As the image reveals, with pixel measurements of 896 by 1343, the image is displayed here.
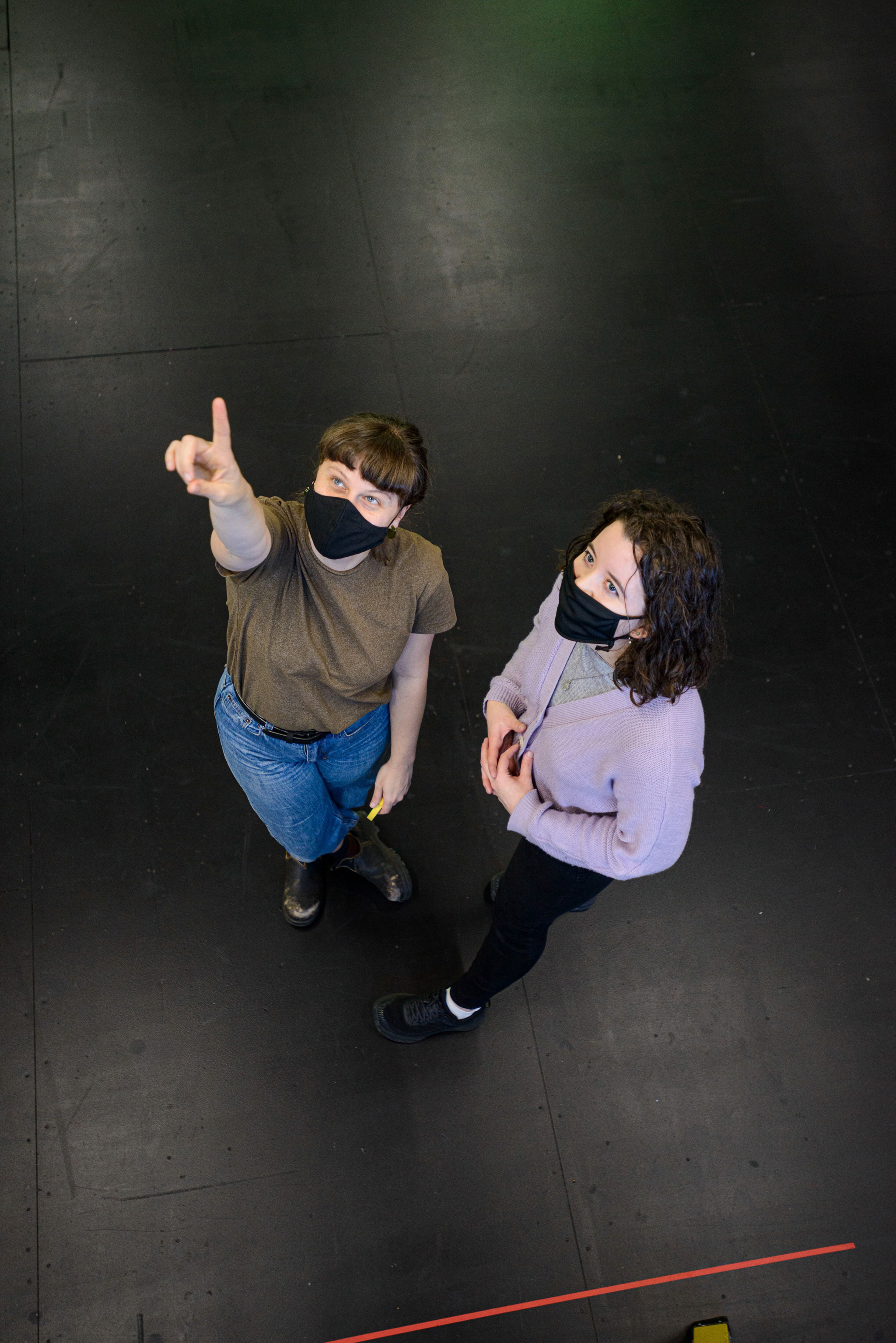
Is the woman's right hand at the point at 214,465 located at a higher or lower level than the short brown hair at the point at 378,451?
higher

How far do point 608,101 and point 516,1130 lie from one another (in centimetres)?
447

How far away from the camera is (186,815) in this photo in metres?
2.73

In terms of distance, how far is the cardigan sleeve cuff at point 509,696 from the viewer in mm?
2016

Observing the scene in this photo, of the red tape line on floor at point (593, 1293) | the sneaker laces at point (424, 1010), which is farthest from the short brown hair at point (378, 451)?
the red tape line on floor at point (593, 1293)

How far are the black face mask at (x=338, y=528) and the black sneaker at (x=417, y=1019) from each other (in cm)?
133

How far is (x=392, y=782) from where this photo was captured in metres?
2.13

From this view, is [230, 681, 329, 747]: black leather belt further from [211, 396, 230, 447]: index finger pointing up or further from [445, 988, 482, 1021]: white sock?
[445, 988, 482, 1021]: white sock

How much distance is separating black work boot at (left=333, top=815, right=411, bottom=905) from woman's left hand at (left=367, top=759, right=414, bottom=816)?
47 cm

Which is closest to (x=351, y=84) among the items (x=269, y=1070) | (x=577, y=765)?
(x=577, y=765)

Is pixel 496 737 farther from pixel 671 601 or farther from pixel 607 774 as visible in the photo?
pixel 671 601

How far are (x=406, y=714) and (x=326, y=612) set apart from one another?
0.43m

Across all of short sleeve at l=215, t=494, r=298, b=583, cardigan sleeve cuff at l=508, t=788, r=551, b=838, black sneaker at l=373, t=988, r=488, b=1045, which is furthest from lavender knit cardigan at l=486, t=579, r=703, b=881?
black sneaker at l=373, t=988, r=488, b=1045

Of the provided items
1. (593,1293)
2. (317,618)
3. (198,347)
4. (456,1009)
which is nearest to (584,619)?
(317,618)

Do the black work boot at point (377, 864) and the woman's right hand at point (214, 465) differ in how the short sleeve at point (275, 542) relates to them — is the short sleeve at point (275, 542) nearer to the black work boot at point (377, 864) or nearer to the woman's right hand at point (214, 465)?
the woman's right hand at point (214, 465)
